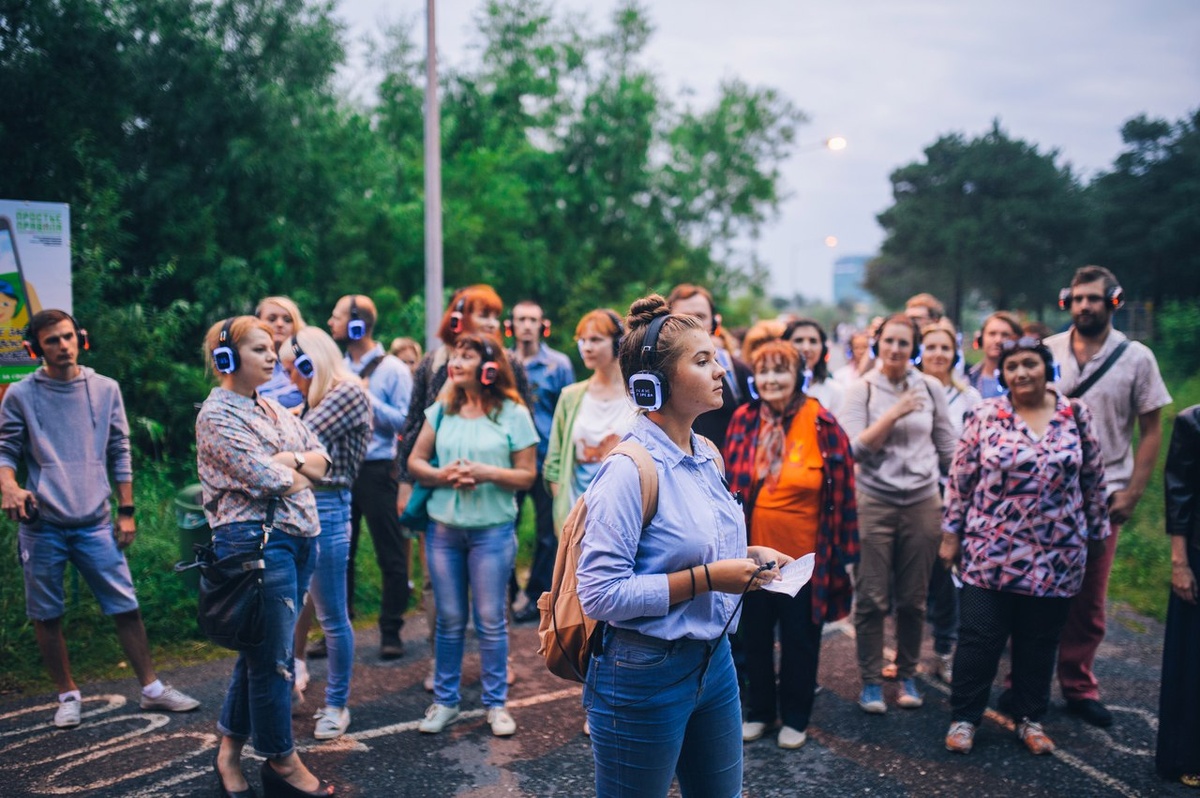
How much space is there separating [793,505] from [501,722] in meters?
1.91

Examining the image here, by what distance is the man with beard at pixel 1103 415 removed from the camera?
501 centimetres

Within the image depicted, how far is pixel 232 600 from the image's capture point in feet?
11.5

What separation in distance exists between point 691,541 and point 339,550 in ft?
8.64

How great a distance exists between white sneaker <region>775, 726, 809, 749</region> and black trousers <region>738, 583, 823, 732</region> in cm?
3

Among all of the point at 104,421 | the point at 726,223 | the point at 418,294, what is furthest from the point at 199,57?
the point at 726,223

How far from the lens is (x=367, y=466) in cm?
577

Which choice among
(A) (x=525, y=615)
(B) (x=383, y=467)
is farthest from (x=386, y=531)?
(A) (x=525, y=615)

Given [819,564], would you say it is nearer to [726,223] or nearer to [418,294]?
[418,294]

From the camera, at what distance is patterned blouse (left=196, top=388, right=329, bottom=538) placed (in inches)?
141

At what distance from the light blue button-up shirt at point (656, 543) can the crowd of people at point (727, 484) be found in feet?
3.89

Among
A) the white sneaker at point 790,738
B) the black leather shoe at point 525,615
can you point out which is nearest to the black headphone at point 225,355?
the white sneaker at point 790,738

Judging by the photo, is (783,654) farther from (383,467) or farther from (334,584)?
(383,467)

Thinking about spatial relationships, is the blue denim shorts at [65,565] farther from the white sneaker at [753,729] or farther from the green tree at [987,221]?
the green tree at [987,221]

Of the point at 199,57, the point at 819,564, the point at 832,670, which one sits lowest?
the point at 832,670
